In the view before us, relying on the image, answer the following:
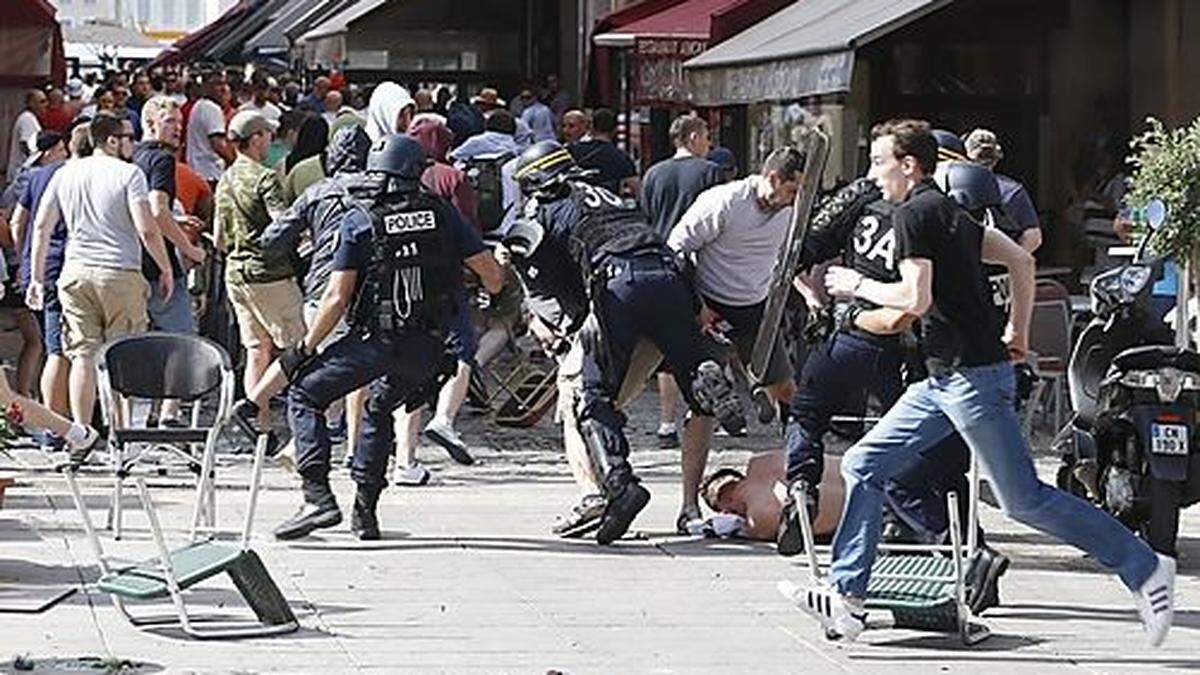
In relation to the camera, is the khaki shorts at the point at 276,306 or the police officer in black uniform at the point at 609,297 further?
→ the khaki shorts at the point at 276,306

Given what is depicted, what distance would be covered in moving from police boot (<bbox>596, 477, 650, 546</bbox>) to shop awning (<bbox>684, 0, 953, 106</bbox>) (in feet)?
18.5

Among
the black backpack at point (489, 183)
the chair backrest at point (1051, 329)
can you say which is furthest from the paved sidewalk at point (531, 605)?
the black backpack at point (489, 183)

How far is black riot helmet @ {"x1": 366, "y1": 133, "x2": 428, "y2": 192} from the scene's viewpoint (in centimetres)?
1155

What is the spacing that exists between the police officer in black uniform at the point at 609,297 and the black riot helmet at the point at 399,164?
0.56 metres

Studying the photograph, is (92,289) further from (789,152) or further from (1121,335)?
(1121,335)

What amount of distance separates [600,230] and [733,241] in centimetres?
134

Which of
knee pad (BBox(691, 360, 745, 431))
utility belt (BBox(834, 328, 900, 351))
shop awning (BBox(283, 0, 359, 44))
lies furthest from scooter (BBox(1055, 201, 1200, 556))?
shop awning (BBox(283, 0, 359, 44))

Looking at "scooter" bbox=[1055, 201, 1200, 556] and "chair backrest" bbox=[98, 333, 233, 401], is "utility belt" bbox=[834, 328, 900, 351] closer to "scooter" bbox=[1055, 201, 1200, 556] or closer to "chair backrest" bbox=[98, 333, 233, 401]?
"scooter" bbox=[1055, 201, 1200, 556]

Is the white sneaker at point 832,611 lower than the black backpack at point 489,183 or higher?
lower

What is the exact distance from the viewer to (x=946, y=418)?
927 cm

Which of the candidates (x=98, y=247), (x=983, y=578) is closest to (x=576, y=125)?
(x=98, y=247)

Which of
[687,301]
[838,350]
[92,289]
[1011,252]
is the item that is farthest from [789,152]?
[92,289]

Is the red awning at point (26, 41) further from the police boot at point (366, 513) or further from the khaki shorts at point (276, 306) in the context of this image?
the police boot at point (366, 513)

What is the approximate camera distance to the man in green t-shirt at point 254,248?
14586 millimetres
